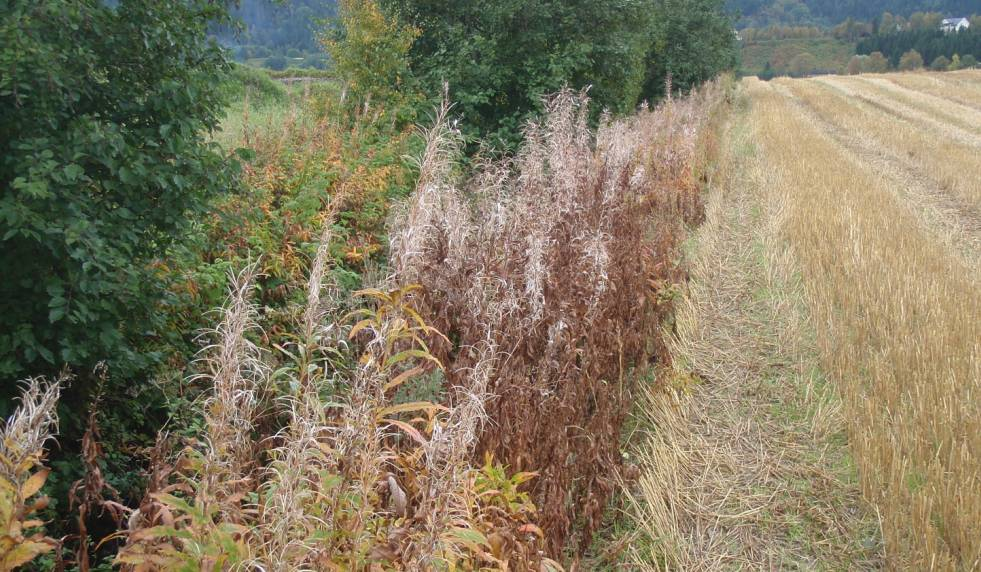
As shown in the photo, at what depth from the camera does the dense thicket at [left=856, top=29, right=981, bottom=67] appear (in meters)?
82.9

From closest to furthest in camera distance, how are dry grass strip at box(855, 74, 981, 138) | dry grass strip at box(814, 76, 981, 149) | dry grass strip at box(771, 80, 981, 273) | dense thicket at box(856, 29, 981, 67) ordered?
dry grass strip at box(771, 80, 981, 273)
dry grass strip at box(814, 76, 981, 149)
dry grass strip at box(855, 74, 981, 138)
dense thicket at box(856, 29, 981, 67)

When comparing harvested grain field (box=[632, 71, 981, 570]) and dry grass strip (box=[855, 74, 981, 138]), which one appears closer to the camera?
harvested grain field (box=[632, 71, 981, 570])

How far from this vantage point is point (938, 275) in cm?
596

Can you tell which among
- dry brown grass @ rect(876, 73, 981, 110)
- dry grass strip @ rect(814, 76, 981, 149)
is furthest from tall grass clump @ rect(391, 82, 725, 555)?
dry brown grass @ rect(876, 73, 981, 110)

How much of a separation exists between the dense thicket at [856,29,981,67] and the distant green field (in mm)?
10229

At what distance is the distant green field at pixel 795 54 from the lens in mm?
120250

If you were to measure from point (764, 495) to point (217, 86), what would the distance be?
3.46 metres

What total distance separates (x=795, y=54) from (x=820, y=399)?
14280 centimetres

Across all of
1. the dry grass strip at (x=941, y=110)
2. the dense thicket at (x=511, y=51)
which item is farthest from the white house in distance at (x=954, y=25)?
the dense thicket at (x=511, y=51)

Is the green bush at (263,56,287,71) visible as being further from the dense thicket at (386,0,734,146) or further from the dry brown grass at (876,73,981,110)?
the dense thicket at (386,0,734,146)

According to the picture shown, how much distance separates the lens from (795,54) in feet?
418

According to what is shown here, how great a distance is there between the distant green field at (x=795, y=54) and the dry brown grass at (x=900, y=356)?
121540 mm

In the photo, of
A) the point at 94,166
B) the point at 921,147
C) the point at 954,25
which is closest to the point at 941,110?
the point at 921,147

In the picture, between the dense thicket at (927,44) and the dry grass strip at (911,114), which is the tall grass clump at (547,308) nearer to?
the dry grass strip at (911,114)
